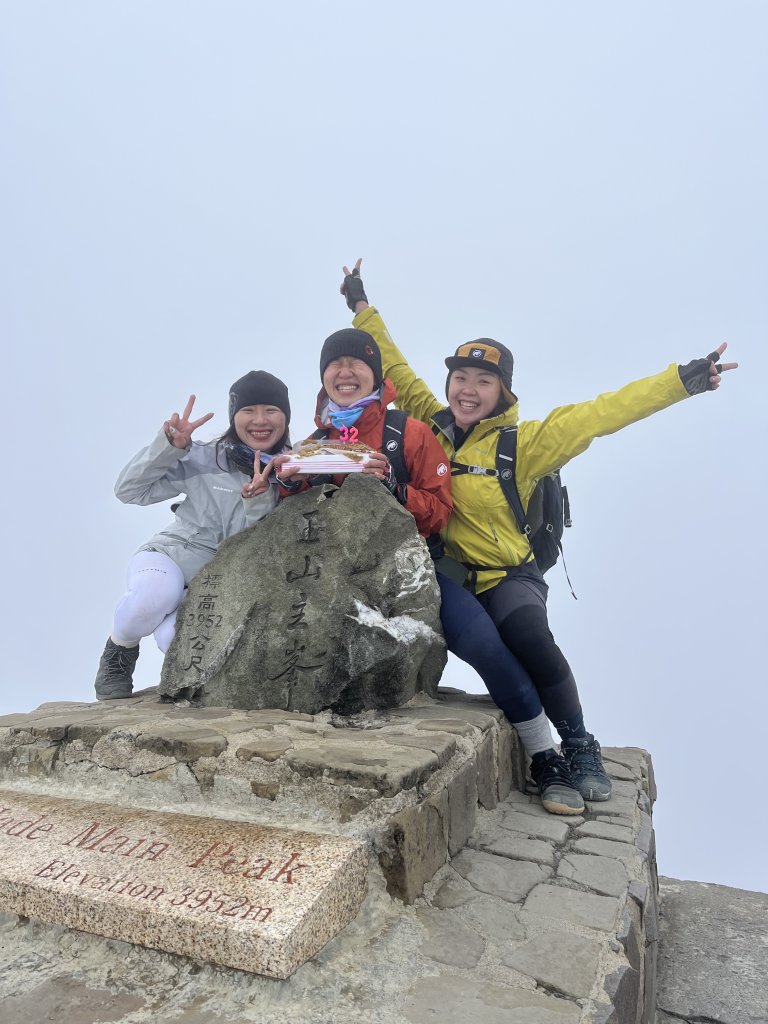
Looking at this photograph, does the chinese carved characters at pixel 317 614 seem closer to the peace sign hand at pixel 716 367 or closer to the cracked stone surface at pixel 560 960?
the cracked stone surface at pixel 560 960

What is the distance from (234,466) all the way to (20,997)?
10.1 ft

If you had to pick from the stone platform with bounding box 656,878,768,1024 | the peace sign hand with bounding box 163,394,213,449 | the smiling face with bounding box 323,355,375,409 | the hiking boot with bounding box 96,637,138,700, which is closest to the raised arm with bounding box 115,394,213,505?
the peace sign hand with bounding box 163,394,213,449

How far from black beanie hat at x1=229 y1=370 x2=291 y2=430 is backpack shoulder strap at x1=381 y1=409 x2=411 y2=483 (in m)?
0.78

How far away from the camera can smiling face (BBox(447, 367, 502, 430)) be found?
4492 millimetres

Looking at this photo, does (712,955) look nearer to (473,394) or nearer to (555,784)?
(555,784)

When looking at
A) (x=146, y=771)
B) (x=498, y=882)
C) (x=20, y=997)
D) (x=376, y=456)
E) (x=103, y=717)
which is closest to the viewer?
(x=20, y=997)

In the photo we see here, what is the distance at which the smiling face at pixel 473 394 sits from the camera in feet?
14.7

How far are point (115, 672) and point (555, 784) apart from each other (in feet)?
9.79

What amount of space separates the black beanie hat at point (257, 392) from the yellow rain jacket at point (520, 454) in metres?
1.22

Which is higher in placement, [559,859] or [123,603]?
[123,603]

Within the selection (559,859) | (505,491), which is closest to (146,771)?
(559,859)

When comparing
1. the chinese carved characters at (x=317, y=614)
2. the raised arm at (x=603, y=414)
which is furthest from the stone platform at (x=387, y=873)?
the raised arm at (x=603, y=414)

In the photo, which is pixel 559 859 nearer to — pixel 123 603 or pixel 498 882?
pixel 498 882

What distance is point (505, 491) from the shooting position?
14.1ft
